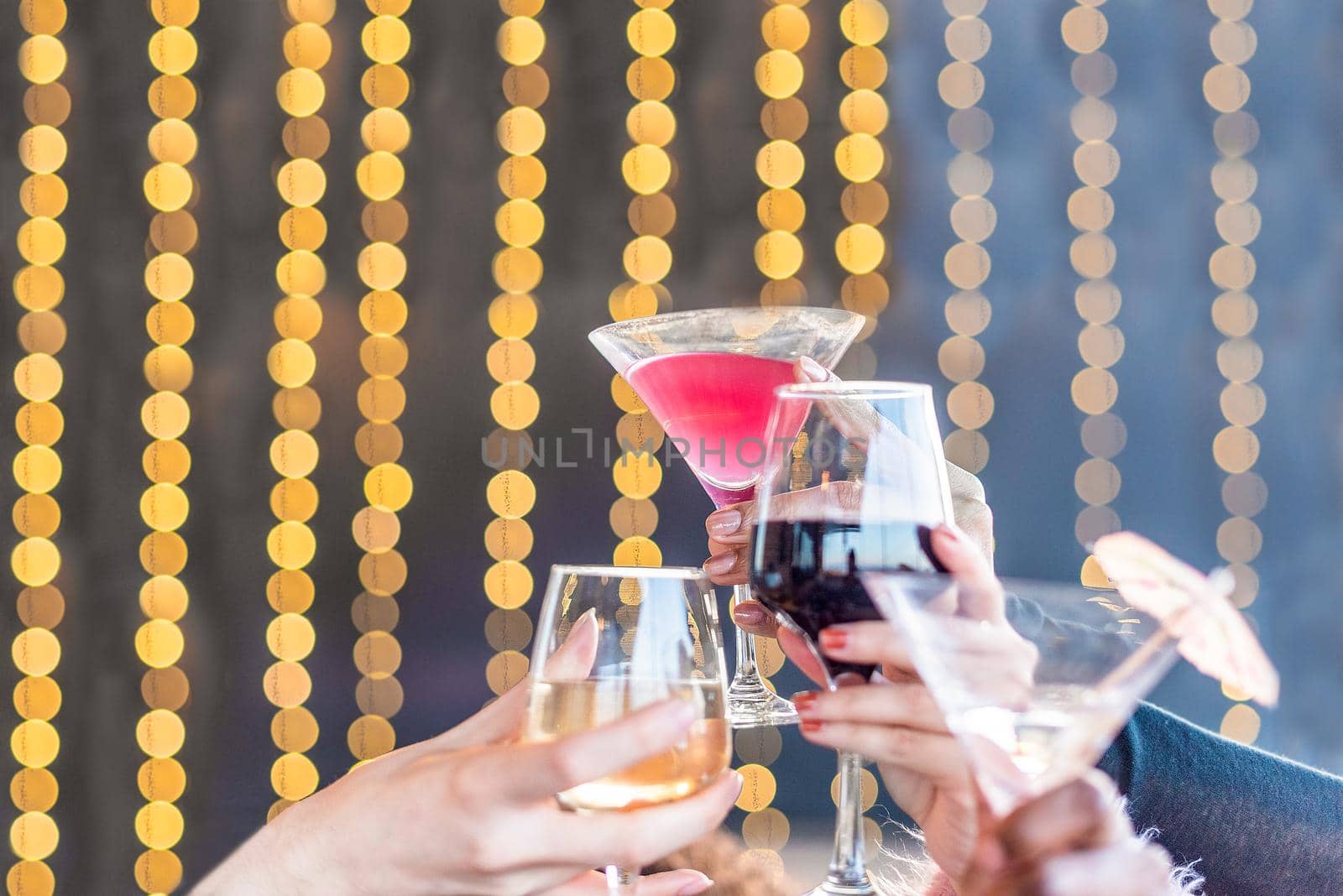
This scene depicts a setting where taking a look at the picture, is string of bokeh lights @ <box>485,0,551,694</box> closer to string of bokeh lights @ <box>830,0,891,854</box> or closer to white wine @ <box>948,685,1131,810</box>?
string of bokeh lights @ <box>830,0,891,854</box>

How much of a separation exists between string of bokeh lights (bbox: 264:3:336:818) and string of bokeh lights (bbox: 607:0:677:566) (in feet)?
1.90

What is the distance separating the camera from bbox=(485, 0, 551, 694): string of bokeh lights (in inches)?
82.7

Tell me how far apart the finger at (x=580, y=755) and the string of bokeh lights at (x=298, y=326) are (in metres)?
1.73

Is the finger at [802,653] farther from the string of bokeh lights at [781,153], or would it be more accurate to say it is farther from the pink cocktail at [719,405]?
the string of bokeh lights at [781,153]

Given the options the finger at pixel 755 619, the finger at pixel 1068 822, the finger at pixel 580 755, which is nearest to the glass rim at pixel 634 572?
the finger at pixel 580 755

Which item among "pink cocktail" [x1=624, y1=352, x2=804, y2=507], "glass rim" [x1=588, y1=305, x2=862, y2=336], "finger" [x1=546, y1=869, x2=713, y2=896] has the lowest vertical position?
"finger" [x1=546, y1=869, x2=713, y2=896]

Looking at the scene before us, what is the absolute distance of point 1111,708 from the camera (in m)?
0.51

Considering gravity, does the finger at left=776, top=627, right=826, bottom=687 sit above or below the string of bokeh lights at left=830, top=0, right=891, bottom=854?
below

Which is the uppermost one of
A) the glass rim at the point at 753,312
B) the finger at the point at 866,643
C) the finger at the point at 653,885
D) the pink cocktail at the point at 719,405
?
the glass rim at the point at 753,312

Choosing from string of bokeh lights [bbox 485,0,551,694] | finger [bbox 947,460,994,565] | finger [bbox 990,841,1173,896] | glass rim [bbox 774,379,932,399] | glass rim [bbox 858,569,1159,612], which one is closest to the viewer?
finger [bbox 990,841,1173,896]

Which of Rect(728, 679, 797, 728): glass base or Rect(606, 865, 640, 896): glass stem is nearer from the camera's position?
Rect(606, 865, 640, 896): glass stem

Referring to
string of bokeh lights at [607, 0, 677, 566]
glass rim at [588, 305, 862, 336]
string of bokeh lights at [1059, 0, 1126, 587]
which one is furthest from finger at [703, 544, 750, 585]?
string of bokeh lights at [1059, 0, 1126, 587]

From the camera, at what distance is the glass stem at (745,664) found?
3.52 ft

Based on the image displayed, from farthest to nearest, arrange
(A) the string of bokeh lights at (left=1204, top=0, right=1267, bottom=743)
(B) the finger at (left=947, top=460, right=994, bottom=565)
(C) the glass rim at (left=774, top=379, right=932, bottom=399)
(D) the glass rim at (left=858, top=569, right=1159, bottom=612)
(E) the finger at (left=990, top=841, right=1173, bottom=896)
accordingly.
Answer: (A) the string of bokeh lights at (left=1204, top=0, right=1267, bottom=743) → (B) the finger at (left=947, top=460, right=994, bottom=565) → (C) the glass rim at (left=774, top=379, right=932, bottom=399) → (D) the glass rim at (left=858, top=569, right=1159, bottom=612) → (E) the finger at (left=990, top=841, right=1173, bottom=896)
